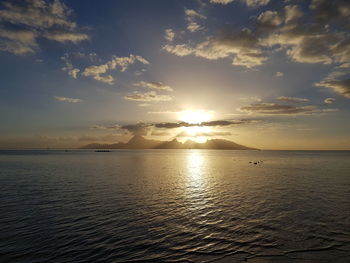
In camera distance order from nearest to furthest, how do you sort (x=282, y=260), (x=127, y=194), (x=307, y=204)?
(x=282, y=260) < (x=307, y=204) < (x=127, y=194)

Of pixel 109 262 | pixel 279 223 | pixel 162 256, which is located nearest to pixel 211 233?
pixel 162 256

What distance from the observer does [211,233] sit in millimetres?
19234

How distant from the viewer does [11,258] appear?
1475 cm

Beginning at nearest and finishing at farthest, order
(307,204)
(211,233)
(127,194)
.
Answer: (211,233) → (307,204) → (127,194)

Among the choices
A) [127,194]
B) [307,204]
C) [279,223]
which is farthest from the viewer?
[127,194]

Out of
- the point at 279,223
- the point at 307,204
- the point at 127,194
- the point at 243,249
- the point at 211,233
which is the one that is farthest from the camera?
the point at 127,194

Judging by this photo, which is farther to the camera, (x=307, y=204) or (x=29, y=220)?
(x=307, y=204)

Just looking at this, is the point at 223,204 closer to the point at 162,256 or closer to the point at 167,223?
the point at 167,223

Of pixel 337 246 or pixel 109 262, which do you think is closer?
pixel 109 262

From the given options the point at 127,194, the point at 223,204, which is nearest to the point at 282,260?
the point at 223,204

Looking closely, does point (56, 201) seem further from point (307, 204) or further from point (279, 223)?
point (307, 204)

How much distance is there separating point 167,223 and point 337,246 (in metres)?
14.2

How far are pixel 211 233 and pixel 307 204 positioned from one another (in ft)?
59.9

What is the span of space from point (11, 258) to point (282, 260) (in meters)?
18.1
